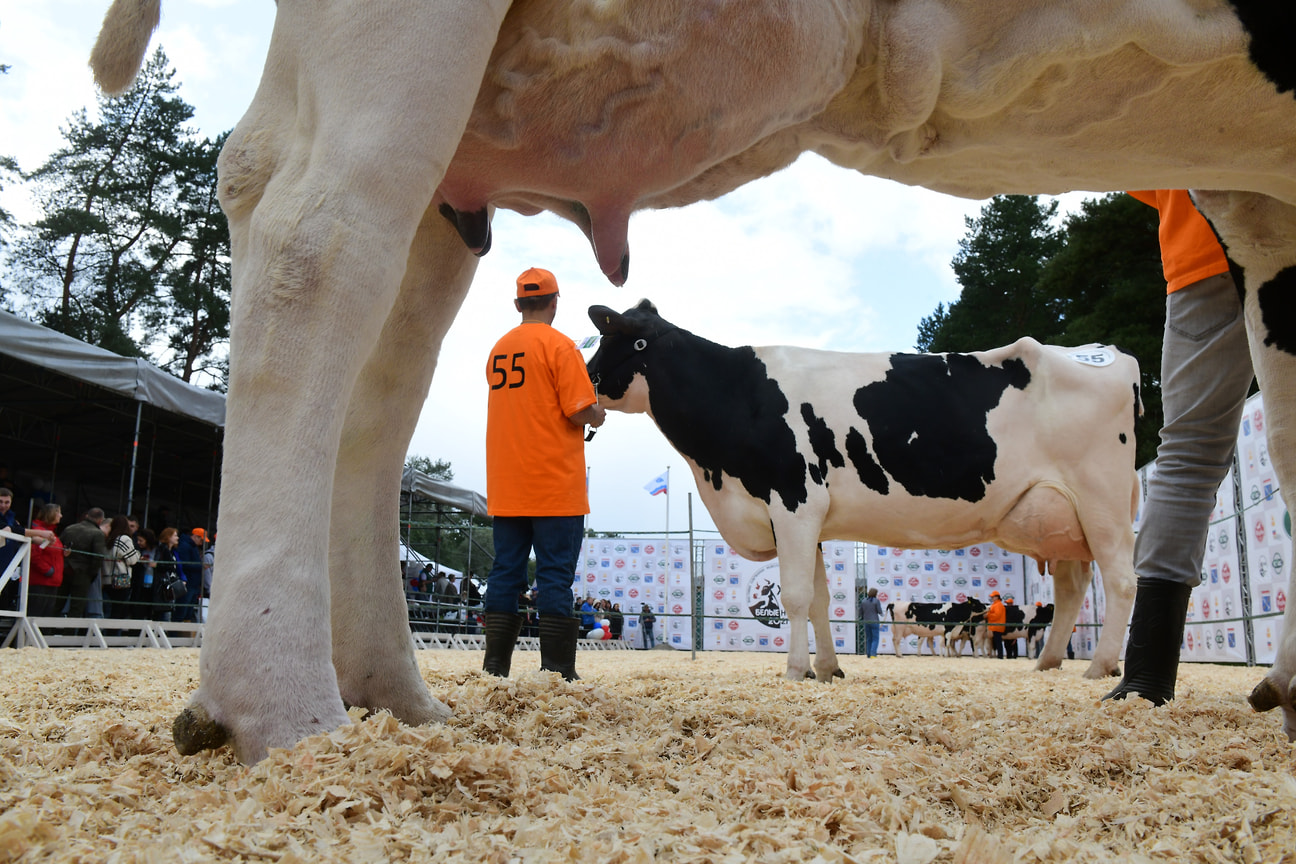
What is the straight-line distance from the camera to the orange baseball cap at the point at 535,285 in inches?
174

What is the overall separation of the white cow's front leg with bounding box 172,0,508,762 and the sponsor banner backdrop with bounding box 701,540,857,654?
53.1 feet

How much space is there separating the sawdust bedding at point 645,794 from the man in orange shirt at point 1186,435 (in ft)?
2.46

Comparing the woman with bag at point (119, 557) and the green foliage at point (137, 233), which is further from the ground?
the green foliage at point (137, 233)

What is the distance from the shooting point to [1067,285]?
22.4 metres

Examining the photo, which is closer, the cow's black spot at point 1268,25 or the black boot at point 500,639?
the cow's black spot at point 1268,25

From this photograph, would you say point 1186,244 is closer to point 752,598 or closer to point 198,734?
point 198,734

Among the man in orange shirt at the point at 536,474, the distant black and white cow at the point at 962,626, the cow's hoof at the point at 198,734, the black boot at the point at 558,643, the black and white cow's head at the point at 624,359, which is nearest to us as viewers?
the cow's hoof at the point at 198,734

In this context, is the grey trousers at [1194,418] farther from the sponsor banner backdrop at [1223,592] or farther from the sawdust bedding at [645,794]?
the sponsor banner backdrop at [1223,592]

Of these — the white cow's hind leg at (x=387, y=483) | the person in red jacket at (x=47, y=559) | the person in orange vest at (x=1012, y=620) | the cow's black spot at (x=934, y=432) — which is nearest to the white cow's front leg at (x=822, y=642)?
the cow's black spot at (x=934, y=432)

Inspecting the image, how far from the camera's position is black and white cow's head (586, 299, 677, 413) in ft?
19.6

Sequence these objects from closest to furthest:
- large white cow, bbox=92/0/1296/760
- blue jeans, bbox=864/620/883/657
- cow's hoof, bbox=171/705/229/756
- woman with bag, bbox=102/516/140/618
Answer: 1. cow's hoof, bbox=171/705/229/756
2. large white cow, bbox=92/0/1296/760
3. woman with bag, bbox=102/516/140/618
4. blue jeans, bbox=864/620/883/657

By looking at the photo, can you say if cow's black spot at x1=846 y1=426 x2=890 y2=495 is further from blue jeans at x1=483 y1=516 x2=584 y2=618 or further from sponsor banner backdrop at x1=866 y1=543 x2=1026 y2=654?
sponsor banner backdrop at x1=866 y1=543 x2=1026 y2=654

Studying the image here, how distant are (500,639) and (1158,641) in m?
2.58

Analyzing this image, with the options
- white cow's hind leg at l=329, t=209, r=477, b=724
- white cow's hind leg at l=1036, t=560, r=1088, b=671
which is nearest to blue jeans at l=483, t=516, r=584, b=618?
white cow's hind leg at l=329, t=209, r=477, b=724
